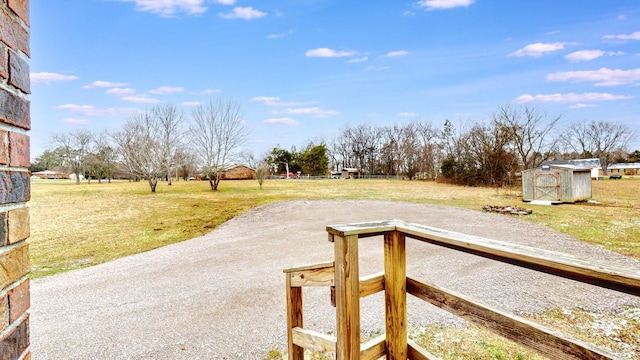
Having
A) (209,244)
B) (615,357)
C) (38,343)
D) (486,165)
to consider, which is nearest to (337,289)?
(615,357)

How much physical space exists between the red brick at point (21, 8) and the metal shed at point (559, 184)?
1615 cm

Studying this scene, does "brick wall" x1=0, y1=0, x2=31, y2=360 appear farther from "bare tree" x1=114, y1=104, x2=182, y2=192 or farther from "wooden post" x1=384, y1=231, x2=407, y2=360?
"bare tree" x1=114, y1=104, x2=182, y2=192

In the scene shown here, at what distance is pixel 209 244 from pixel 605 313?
6.68 m

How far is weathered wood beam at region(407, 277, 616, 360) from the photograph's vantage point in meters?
0.88

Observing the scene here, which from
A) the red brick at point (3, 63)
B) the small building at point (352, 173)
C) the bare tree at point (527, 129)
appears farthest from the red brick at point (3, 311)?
the small building at point (352, 173)

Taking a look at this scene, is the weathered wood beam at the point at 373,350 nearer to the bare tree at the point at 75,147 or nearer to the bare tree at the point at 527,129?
the bare tree at the point at 527,129

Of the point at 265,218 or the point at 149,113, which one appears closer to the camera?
Result: the point at 265,218

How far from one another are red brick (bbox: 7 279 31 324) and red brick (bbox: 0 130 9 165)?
299mm

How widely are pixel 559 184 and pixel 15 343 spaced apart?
16328 mm

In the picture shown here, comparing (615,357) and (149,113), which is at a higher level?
(149,113)

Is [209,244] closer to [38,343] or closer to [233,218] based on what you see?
[233,218]

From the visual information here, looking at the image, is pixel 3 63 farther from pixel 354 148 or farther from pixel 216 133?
pixel 354 148

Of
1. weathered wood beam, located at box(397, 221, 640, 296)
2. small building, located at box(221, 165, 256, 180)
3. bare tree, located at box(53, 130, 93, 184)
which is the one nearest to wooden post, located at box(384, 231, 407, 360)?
weathered wood beam, located at box(397, 221, 640, 296)

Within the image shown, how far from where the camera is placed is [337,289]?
1399 millimetres
